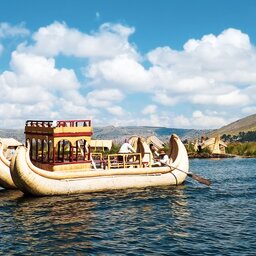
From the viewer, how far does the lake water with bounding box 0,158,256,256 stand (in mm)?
15891

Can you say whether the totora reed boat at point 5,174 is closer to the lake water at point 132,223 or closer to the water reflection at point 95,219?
the lake water at point 132,223

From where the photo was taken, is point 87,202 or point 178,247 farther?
point 87,202

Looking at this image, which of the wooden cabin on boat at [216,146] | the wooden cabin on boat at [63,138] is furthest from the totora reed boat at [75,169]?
the wooden cabin on boat at [216,146]

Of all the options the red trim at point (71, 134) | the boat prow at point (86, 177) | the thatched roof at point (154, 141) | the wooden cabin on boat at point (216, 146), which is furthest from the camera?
the wooden cabin on boat at point (216, 146)

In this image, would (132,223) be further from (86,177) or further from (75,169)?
(75,169)

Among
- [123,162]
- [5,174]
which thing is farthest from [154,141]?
[5,174]

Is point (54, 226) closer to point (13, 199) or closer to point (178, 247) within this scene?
point (178, 247)

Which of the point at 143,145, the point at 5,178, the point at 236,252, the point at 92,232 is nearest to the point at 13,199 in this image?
the point at 5,178

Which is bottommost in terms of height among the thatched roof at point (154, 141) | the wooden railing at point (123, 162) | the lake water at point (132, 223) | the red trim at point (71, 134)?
the lake water at point (132, 223)

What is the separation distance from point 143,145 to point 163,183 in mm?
4898

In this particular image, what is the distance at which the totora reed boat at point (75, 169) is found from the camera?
85.6 feet

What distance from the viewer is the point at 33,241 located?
16812mm

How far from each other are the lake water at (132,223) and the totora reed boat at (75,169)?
2.78ft

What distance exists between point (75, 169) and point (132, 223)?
34.4ft
